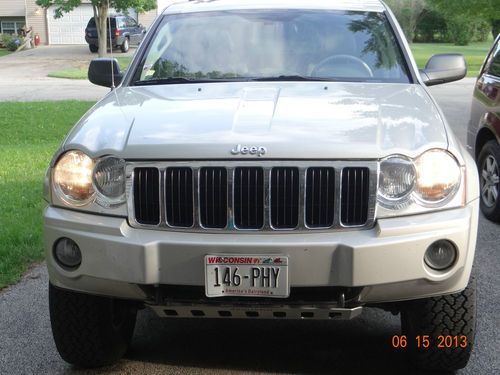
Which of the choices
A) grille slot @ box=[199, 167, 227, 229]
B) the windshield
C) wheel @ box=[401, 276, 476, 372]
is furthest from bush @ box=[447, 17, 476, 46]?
grille slot @ box=[199, 167, 227, 229]

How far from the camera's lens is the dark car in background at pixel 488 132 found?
21.0ft

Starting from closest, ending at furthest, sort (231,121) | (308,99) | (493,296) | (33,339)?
(231,121) < (308,99) < (33,339) < (493,296)

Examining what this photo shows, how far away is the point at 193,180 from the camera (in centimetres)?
313

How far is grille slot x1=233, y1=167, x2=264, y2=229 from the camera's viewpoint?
3113 mm

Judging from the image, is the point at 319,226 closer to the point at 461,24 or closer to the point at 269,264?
the point at 269,264

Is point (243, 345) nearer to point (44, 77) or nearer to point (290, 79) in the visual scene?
point (290, 79)

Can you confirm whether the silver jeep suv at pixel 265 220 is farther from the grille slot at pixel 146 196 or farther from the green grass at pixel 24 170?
the green grass at pixel 24 170

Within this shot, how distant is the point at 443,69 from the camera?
487cm

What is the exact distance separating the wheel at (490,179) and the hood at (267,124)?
267 centimetres

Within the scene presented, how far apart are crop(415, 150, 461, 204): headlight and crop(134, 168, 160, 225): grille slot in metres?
1.13

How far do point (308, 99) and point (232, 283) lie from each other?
1.17 metres

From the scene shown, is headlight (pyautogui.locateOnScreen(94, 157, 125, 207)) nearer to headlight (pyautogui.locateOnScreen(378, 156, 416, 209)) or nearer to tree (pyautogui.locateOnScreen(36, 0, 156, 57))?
headlight (pyautogui.locateOnScreen(378, 156, 416, 209))

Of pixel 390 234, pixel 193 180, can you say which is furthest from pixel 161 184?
pixel 390 234

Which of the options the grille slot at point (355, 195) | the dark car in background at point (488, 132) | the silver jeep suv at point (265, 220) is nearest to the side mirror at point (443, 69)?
the silver jeep suv at point (265, 220)
